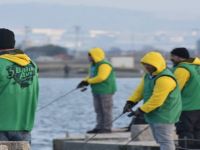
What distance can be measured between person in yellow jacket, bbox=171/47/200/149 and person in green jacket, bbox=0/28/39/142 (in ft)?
12.8

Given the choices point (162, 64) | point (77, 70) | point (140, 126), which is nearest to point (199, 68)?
point (162, 64)

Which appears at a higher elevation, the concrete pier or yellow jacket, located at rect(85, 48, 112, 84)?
yellow jacket, located at rect(85, 48, 112, 84)

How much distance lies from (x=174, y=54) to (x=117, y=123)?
572 inches

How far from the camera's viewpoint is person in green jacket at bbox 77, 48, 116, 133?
58.4 ft

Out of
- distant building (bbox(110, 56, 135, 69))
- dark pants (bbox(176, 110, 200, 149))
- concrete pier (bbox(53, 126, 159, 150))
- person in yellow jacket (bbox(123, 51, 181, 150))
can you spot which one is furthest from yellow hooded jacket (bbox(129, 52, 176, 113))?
distant building (bbox(110, 56, 135, 69))

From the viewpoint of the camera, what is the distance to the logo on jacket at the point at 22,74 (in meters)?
9.18

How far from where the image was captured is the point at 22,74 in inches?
365

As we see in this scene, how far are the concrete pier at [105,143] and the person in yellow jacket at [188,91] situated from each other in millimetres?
916

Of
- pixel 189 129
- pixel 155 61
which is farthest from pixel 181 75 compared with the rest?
pixel 155 61

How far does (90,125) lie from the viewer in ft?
90.2

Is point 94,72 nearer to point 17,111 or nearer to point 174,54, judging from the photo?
point 174,54

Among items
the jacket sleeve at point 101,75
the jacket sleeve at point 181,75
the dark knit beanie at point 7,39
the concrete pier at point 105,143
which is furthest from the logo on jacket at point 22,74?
the jacket sleeve at point 101,75

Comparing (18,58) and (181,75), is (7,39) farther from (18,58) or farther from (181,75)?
(181,75)

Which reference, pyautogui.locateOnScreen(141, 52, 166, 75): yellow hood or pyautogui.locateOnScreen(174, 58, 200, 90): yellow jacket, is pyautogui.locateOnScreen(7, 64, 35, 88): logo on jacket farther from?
pyautogui.locateOnScreen(174, 58, 200, 90): yellow jacket
